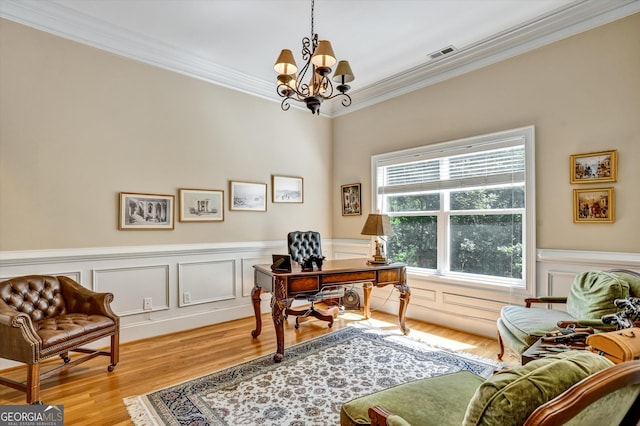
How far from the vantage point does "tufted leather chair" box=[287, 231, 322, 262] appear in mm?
4180

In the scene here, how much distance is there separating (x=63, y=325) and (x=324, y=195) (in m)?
3.63

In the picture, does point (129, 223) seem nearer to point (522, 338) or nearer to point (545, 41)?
point (522, 338)

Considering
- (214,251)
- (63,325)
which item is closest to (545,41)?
(214,251)

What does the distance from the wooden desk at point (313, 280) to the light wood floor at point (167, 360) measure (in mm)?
350

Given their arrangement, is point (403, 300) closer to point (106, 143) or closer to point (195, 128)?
point (195, 128)

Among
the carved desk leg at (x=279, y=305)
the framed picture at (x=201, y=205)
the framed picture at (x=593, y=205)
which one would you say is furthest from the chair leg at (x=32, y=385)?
the framed picture at (x=593, y=205)

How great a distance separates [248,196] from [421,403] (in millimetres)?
3443

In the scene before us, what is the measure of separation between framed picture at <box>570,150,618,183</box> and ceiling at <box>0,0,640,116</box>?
117 cm

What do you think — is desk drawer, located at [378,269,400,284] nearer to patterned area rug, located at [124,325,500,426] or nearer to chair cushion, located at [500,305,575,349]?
patterned area rug, located at [124,325,500,426]

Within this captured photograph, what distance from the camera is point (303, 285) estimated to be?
3.10 m

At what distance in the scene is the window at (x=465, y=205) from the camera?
3.40 m

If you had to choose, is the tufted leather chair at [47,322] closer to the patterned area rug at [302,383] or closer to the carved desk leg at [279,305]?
the patterned area rug at [302,383]

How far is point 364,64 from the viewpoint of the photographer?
4094mm

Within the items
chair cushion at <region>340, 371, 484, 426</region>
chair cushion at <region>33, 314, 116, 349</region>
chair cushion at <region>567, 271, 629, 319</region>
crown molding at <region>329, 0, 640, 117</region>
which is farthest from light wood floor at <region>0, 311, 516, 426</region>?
crown molding at <region>329, 0, 640, 117</region>
